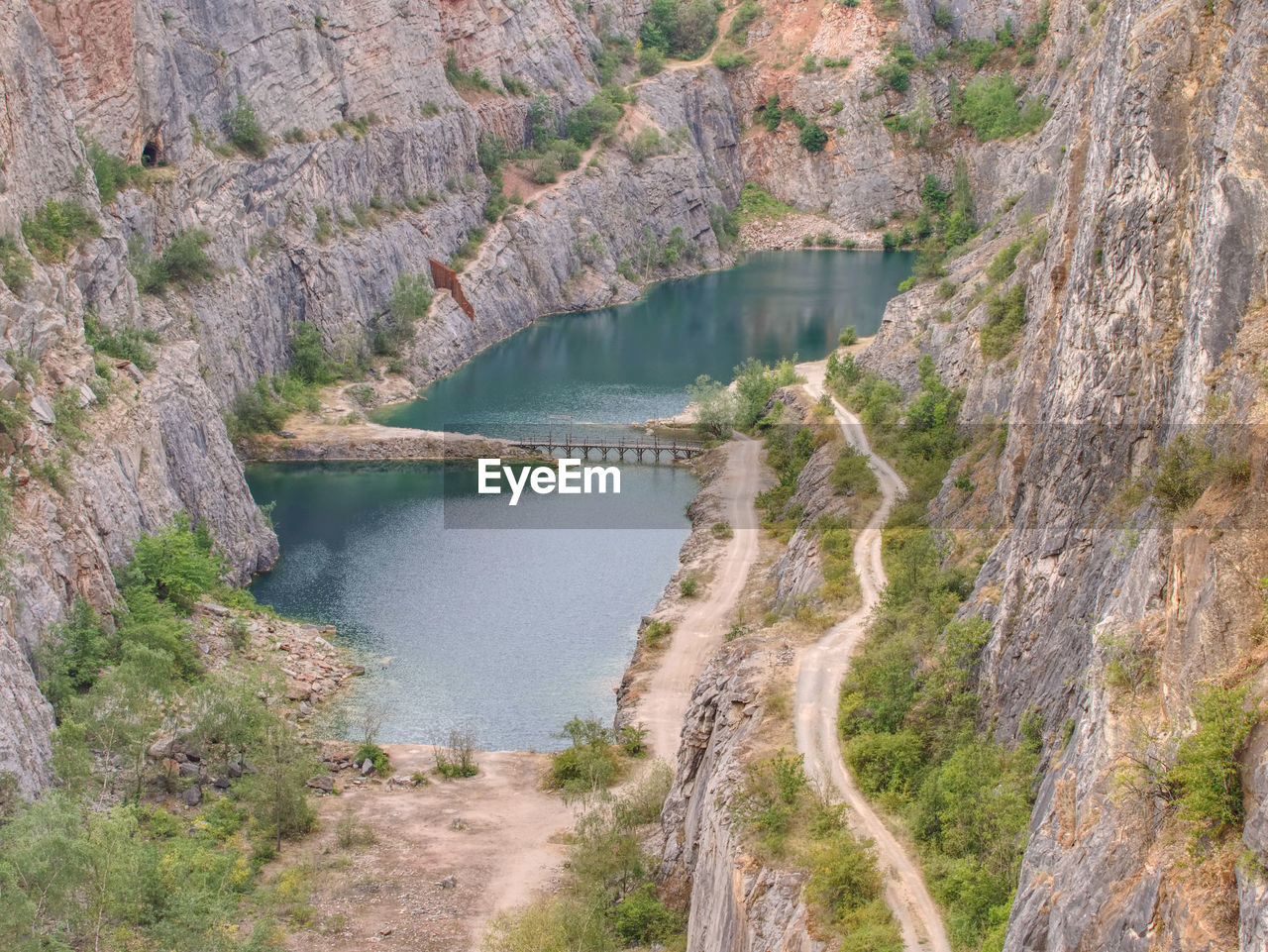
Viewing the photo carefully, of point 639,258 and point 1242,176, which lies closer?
point 1242,176

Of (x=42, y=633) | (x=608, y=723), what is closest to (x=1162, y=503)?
(x=608, y=723)

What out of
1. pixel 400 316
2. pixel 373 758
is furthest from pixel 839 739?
pixel 400 316

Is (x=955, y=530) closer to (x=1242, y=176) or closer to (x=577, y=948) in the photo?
(x=577, y=948)

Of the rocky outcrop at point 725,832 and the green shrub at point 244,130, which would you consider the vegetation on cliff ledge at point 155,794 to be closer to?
the rocky outcrop at point 725,832

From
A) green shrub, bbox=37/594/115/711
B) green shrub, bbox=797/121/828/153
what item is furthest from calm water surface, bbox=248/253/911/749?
green shrub, bbox=797/121/828/153
